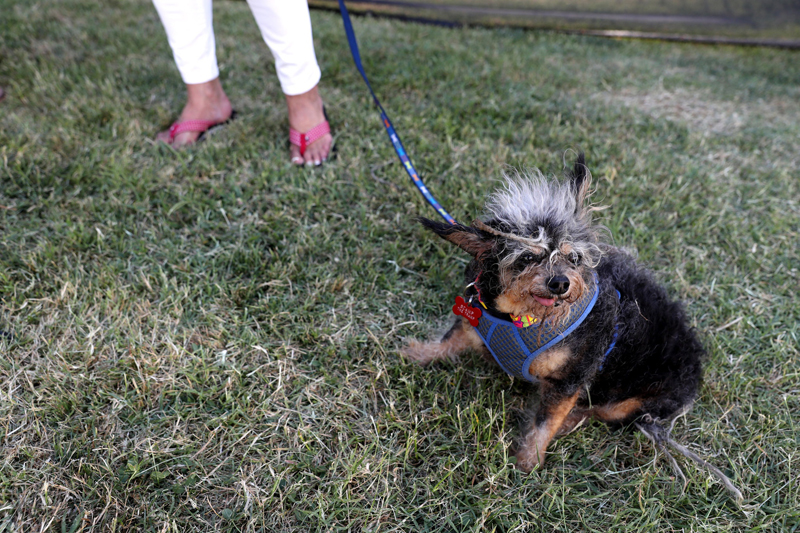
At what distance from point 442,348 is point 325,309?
814 mm

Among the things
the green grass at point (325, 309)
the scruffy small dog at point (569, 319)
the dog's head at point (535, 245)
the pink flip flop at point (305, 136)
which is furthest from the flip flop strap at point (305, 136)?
the dog's head at point (535, 245)

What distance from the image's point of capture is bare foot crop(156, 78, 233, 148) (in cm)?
441

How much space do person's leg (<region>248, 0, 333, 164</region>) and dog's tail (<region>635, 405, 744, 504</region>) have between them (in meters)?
3.18

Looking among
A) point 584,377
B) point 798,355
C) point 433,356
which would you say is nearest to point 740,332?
point 798,355

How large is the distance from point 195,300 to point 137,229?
0.85 meters

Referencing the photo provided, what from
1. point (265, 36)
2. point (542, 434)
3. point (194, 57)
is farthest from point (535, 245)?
point (194, 57)

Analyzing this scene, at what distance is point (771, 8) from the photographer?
9.26 meters

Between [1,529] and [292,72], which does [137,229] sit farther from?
[1,529]

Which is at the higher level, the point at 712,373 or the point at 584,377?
the point at 584,377

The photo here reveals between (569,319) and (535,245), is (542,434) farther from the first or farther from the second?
(535,245)

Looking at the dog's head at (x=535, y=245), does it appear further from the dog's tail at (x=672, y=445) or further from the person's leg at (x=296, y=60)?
the person's leg at (x=296, y=60)

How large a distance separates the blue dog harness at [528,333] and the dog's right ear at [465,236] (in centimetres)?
37

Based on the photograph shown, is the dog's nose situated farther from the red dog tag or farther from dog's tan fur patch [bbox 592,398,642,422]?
dog's tan fur patch [bbox 592,398,642,422]

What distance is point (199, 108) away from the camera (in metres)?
4.54
